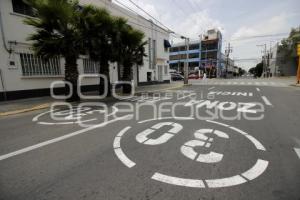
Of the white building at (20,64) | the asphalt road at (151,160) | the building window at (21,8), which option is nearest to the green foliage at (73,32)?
the white building at (20,64)

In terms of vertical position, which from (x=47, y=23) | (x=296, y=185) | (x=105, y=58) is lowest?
(x=296, y=185)

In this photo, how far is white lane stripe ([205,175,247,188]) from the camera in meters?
2.60

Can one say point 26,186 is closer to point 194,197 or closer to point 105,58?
point 194,197

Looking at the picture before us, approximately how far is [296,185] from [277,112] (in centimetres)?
554

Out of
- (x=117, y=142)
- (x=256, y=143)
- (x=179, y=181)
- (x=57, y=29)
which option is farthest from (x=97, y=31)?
(x=179, y=181)

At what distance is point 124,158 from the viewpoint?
3396 mm

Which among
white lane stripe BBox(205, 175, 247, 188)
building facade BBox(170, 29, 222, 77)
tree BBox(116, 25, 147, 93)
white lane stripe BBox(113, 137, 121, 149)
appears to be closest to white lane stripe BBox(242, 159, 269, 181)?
white lane stripe BBox(205, 175, 247, 188)

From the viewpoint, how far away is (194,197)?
2.36 meters

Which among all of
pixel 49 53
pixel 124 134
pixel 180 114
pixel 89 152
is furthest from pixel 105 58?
pixel 89 152

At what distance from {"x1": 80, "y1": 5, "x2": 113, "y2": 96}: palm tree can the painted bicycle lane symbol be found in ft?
22.4

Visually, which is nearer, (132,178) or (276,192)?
(276,192)

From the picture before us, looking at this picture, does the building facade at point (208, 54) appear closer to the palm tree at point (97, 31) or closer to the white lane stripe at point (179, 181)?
the palm tree at point (97, 31)

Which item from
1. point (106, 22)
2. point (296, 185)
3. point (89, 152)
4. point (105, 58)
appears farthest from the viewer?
point (105, 58)

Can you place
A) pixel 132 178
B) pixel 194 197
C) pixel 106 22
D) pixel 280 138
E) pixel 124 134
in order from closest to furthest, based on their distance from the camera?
pixel 194 197
pixel 132 178
pixel 280 138
pixel 124 134
pixel 106 22
